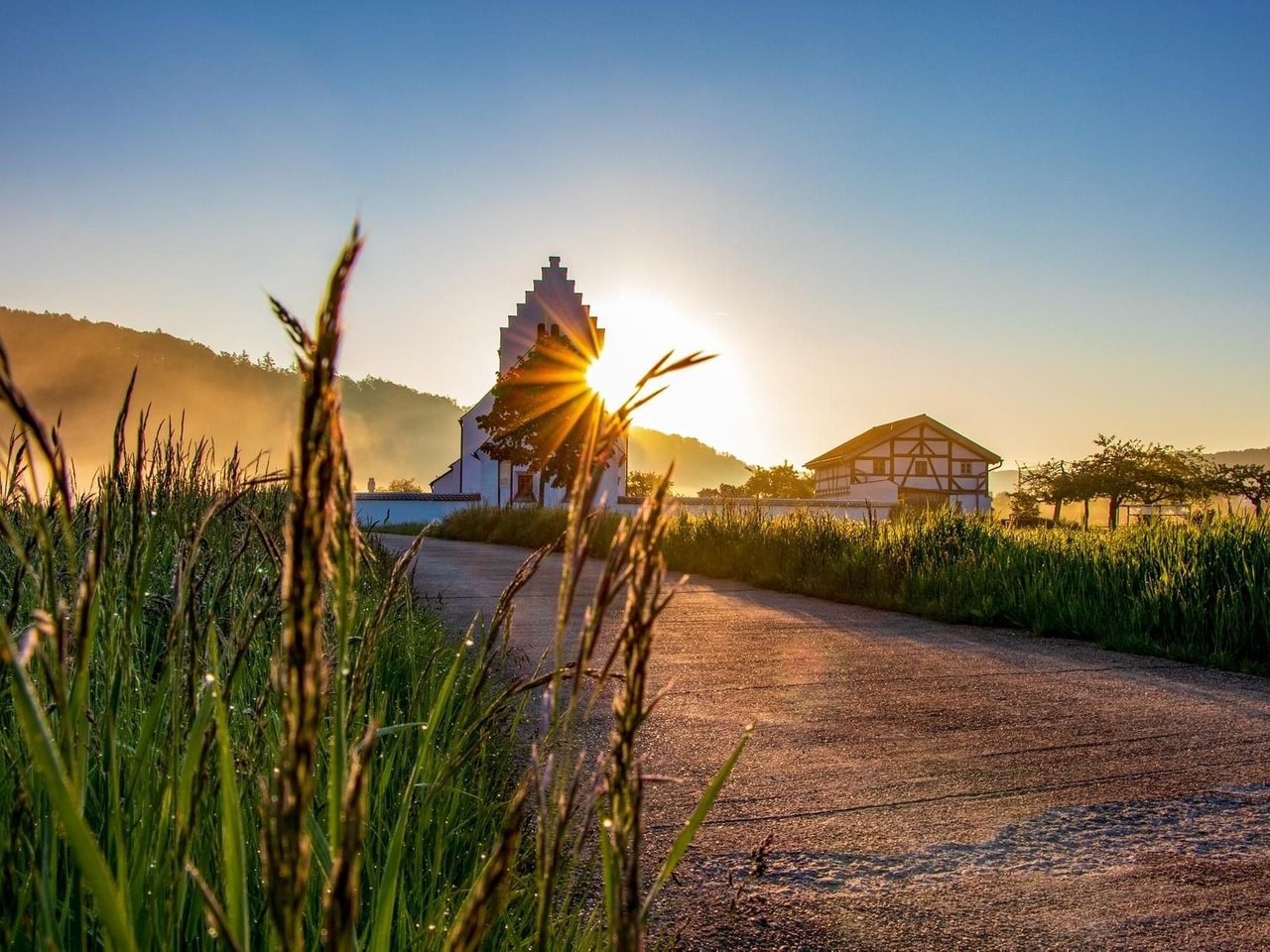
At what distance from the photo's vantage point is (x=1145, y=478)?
4528 cm

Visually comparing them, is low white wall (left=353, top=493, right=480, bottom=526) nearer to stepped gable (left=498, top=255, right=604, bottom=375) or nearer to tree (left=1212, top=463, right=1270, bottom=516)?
stepped gable (left=498, top=255, right=604, bottom=375)

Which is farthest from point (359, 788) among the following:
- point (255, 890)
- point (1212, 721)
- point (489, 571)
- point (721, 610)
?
point (489, 571)

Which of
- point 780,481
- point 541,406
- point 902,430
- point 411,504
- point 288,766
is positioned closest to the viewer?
point 288,766

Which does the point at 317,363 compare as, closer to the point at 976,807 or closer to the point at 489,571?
the point at 976,807

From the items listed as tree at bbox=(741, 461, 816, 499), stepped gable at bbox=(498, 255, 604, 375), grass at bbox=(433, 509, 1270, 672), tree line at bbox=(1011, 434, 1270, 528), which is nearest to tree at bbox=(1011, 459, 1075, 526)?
tree line at bbox=(1011, 434, 1270, 528)

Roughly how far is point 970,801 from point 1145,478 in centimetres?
4962

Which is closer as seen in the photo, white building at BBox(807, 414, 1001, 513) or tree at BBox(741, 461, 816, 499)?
white building at BBox(807, 414, 1001, 513)

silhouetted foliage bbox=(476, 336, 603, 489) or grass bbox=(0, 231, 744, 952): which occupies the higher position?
silhouetted foliage bbox=(476, 336, 603, 489)

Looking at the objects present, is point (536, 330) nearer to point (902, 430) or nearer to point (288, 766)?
point (902, 430)

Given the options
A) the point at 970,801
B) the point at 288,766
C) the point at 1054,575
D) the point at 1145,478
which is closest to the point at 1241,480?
the point at 1145,478

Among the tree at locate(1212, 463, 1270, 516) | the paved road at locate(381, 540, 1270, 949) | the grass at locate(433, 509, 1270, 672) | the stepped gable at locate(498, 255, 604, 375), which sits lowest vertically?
the paved road at locate(381, 540, 1270, 949)

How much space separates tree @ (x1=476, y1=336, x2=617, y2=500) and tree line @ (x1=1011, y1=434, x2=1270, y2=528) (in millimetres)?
23504

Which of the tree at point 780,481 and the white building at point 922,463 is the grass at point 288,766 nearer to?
the white building at point 922,463

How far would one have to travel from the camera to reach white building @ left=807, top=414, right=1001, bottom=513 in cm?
4988
